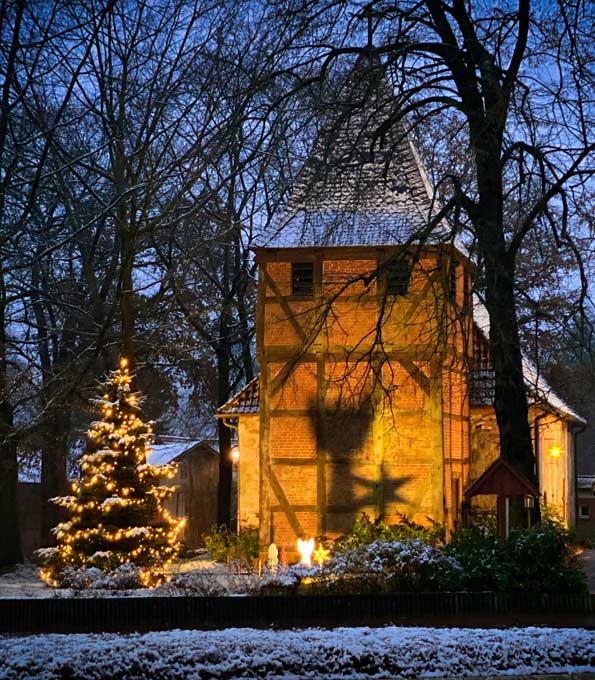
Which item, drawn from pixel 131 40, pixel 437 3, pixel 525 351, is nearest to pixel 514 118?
pixel 437 3

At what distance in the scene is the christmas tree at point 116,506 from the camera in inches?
782

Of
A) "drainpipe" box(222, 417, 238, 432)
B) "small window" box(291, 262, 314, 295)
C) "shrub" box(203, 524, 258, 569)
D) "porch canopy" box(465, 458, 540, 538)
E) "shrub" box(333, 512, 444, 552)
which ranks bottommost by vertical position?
"shrub" box(203, 524, 258, 569)

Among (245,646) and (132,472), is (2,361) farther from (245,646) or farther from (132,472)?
(245,646)

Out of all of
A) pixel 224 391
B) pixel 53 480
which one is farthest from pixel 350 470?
pixel 53 480

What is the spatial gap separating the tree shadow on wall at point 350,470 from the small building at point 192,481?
12828 mm

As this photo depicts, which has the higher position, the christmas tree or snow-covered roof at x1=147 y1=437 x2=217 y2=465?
snow-covered roof at x1=147 y1=437 x2=217 y2=465

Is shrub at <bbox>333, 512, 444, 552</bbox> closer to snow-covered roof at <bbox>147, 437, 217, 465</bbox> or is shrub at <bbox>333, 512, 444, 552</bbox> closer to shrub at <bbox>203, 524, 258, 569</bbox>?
shrub at <bbox>203, 524, 258, 569</bbox>

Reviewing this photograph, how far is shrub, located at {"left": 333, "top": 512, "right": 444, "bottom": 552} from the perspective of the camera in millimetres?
19516

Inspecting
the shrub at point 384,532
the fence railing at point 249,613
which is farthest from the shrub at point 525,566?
the shrub at point 384,532

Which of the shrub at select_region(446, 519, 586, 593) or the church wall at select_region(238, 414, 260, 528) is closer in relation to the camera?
the shrub at select_region(446, 519, 586, 593)

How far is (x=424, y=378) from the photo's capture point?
73.5ft

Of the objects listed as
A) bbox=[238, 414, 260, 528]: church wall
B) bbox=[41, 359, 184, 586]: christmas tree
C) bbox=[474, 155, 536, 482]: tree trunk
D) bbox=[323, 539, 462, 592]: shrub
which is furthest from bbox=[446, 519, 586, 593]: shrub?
bbox=[238, 414, 260, 528]: church wall

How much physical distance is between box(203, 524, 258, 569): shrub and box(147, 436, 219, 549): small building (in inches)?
346

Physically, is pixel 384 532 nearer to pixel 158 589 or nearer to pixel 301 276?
pixel 158 589
